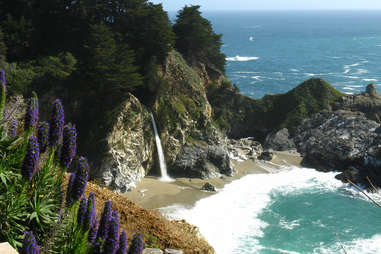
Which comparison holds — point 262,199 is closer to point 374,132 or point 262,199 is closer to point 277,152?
point 277,152

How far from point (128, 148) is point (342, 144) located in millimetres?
20930

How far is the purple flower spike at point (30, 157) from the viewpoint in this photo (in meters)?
5.52

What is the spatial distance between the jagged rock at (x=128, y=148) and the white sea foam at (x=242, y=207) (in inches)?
177

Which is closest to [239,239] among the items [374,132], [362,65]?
[374,132]

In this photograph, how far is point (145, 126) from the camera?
29.5 m

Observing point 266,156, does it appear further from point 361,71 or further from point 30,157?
point 361,71

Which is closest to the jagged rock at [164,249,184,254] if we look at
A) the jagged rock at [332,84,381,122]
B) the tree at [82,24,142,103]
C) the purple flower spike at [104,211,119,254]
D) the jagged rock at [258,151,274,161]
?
the purple flower spike at [104,211,119,254]

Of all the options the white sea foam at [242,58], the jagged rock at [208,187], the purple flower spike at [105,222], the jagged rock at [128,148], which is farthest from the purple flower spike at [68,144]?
the white sea foam at [242,58]

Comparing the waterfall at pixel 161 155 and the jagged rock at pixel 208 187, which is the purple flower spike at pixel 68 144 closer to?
the jagged rock at pixel 208 187

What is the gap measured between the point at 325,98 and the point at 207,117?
20.3m

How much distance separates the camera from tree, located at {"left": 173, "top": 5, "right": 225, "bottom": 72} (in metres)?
40.0

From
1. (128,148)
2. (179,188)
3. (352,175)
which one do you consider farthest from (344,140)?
(128,148)

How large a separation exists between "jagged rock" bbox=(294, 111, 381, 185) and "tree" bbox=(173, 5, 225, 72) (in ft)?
48.3

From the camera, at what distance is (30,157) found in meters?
5.59
